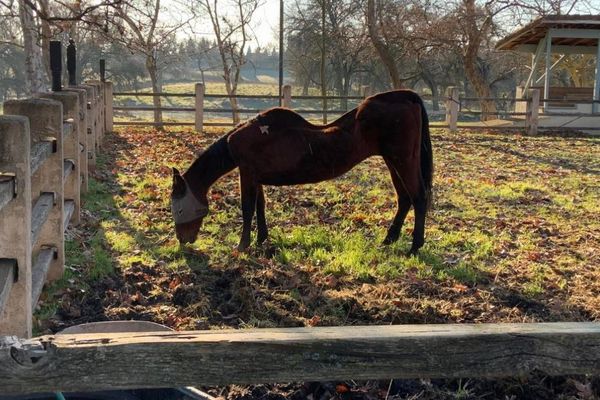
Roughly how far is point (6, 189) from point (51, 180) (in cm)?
196

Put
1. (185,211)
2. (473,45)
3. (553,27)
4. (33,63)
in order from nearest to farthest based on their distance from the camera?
1. (185,211)
2. (33,63)
3. (553,27)
4. (473,45)

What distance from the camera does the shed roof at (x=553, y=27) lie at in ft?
61.0

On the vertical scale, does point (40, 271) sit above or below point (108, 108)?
below

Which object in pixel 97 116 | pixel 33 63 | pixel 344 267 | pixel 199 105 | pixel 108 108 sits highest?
pixel 33 63

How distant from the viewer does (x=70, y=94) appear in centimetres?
575

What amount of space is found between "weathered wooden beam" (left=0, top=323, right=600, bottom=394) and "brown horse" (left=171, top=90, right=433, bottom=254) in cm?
343

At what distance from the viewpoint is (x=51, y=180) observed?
14.1 ft

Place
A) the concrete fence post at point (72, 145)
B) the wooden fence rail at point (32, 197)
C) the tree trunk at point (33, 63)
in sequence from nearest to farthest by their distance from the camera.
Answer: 1. the wooden fence rail at point (32, 197)
2. the concrete fence post at point (72, 145)
3. the tree trunk at point (33, 63)

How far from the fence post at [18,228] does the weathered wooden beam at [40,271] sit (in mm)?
451

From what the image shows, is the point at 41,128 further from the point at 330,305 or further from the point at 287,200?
the point at 287,200

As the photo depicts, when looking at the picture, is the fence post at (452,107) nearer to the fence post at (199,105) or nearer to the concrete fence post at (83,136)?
the fence post at (199,105)

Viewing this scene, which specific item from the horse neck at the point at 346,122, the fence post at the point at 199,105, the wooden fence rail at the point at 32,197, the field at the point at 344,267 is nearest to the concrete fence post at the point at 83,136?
the field at the point at 344,267

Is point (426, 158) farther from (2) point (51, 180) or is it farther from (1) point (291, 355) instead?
(1) point (291, 355)

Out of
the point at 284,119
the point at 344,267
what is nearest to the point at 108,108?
the point at 284,119
